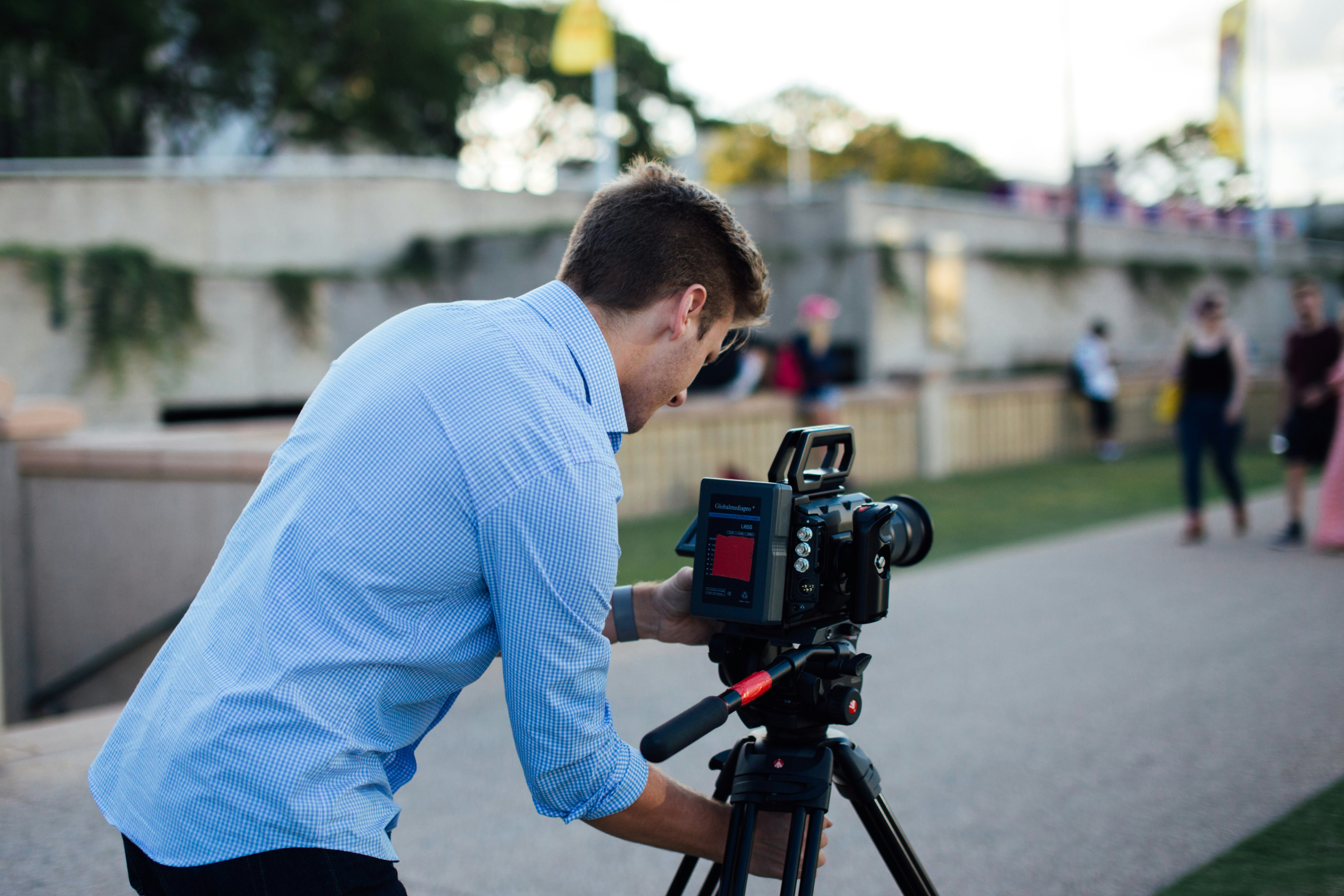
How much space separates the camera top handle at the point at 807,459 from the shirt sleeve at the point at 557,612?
0.34m

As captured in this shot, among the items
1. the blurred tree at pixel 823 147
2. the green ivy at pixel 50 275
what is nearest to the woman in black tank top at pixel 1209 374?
the green ivy at pixel 50 275

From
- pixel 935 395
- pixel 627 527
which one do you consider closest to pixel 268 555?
pixel 627 527

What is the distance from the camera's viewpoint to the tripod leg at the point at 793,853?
5.31 feet

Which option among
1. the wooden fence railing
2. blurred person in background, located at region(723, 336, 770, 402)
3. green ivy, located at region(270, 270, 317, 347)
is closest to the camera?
the wooden fence railing

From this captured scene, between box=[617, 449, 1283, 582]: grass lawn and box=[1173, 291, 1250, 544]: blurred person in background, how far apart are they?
66 centimetres

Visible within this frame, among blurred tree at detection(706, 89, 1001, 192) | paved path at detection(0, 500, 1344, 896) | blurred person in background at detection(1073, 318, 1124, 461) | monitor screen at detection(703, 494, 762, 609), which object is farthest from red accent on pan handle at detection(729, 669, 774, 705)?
blurred tree at detection(706, 89, 1001, 192)

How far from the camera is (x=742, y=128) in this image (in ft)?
160

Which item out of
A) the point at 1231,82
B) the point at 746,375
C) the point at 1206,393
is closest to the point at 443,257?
the point at 746,375

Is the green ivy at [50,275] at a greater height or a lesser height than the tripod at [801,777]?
greater

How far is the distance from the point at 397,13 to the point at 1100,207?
72.3 feet

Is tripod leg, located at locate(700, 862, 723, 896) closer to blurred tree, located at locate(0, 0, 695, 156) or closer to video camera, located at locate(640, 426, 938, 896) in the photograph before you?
video camera, located at locate(640, 426, 938, 896)

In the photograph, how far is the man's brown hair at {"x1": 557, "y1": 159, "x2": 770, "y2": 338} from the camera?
1.54m

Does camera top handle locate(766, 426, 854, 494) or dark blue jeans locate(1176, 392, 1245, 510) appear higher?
camera top handle locate(766, 426, 854, 494)

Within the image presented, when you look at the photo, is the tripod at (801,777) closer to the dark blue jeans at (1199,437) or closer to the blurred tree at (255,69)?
the dark blue jeans at (1199,437)
